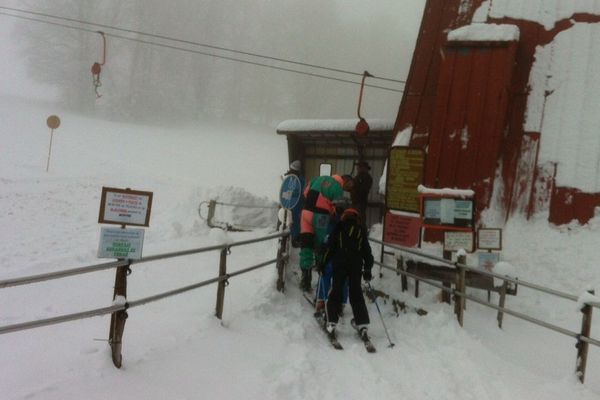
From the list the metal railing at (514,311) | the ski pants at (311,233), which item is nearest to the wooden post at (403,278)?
the metal railing at (514,311)

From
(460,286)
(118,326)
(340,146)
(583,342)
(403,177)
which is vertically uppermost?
(340,146)

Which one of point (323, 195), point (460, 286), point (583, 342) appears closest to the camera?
point (583, 342)

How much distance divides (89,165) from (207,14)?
34278mm

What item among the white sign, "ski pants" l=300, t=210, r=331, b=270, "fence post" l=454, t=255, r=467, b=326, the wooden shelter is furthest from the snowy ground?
the wooden shelter

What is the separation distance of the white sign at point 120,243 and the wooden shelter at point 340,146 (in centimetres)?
784

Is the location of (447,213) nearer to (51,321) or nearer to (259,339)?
(259,339)

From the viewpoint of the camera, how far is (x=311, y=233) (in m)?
6.66

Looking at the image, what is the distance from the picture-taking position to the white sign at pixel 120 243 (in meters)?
3.74

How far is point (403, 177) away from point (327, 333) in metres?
3.79

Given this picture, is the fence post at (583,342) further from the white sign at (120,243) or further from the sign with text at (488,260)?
the white sign at (120,243)

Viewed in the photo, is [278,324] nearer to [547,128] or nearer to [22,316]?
[22,316]

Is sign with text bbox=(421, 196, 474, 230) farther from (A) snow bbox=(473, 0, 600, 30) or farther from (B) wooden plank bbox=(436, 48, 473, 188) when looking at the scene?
(A) snow bbox=(473, 0, 600, 30)

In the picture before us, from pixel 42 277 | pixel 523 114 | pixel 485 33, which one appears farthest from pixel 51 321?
pixel 485 33

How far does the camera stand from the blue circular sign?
24.0 ft
